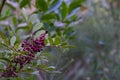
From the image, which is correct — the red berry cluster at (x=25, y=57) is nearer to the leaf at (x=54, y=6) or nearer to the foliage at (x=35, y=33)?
the foliage at (x=35, y=33)

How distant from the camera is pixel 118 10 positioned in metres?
2.13

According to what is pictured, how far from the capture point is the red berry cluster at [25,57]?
0.55 metres

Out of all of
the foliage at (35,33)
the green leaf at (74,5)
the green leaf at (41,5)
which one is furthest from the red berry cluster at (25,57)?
the green leaf at (74,5)

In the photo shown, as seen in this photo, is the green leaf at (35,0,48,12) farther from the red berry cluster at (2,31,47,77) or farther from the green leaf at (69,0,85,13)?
the red berry cluster at (2,31,47,77)

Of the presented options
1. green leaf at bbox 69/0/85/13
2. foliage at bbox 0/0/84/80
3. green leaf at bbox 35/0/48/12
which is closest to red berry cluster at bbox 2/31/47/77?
foliage at bbox 0/0/84/80

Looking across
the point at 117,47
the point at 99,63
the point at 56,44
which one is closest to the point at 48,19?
the point at 56,44

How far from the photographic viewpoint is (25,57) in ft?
1.82

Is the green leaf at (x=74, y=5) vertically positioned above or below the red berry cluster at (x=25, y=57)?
above

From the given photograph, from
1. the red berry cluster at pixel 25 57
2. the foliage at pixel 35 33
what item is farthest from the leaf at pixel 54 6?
the red berry cluster at pixel 25 57

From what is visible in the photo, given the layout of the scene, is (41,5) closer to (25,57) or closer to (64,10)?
(64,10)

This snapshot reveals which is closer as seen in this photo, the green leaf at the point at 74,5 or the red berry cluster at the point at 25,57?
the red berry cluster at the point at 25,57

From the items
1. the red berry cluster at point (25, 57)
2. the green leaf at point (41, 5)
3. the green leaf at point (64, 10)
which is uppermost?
the green leaf at point (64, 10)

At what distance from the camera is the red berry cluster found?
554 millimetres

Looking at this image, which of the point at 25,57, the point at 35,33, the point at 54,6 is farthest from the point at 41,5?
the point at 25,57
